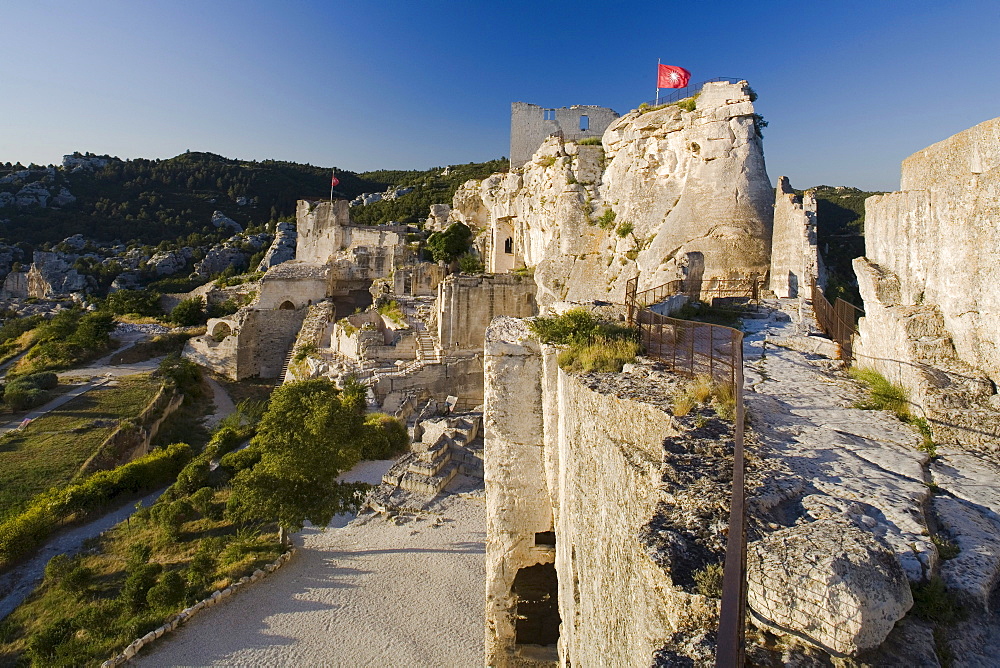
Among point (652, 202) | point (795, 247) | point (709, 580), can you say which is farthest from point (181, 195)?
point (709, 580)

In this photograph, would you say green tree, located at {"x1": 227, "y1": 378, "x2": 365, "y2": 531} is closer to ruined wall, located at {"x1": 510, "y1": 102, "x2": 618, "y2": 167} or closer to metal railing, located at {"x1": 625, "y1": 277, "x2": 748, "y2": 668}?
metal railing, located at {"x1": 625, "y1": 277, "x2": 748, "y2": 668}

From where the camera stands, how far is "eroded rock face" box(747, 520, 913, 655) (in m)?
1.76

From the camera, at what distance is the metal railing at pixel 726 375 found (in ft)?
4.61

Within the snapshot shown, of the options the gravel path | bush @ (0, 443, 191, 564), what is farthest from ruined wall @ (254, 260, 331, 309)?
the gravel path

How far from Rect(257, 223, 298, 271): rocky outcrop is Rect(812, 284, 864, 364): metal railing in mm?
34353

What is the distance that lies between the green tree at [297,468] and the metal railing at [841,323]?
812 centimetres

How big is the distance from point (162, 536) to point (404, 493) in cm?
487

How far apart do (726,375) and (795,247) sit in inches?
358

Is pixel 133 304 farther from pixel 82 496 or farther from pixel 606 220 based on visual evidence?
pixel 606 220

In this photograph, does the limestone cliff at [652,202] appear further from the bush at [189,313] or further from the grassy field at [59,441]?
the bush at [189,313]

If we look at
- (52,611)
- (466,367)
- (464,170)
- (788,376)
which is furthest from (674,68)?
(464,170)

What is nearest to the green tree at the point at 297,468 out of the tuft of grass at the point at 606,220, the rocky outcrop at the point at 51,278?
the tuft of grass at the point at 606,220

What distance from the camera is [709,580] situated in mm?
2047

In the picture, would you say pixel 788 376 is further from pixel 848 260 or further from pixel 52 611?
pixel 848 260
